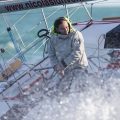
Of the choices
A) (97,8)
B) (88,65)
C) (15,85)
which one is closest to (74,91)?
(88,65)

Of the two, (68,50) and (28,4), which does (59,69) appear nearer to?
(68,50)

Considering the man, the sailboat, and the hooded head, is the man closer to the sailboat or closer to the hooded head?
the hooded head

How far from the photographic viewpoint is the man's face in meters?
6.31

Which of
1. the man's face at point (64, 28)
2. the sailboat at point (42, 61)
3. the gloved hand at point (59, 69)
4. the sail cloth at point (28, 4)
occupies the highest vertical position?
the sail cloth at point (28, 4)

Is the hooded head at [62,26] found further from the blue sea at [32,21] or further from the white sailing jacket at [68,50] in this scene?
the blue sea at [32,21]

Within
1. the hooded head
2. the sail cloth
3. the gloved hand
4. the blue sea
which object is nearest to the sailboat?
the sail cloth

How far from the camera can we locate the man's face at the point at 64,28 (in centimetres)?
631

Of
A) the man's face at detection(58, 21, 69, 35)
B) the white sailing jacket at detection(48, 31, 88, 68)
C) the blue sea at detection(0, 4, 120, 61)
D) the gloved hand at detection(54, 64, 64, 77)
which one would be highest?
the man's face at detection(58, 21, 69, 35)

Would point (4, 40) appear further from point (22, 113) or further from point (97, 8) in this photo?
point (22, 113)

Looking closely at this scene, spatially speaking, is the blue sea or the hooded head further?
the blue sea

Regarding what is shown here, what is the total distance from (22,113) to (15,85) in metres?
0.97

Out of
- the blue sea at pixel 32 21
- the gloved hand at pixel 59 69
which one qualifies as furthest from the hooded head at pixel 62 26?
the blue sea at pixel 32 21

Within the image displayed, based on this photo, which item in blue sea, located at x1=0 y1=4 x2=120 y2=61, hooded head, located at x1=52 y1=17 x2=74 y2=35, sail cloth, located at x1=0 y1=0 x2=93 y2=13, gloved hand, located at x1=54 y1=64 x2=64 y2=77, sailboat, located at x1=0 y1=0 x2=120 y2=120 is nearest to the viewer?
hooded head, located at x1=52 y1=17 x2=74 y2=35

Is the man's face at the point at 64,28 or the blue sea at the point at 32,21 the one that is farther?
A: the blue sea at the point at 32,21
